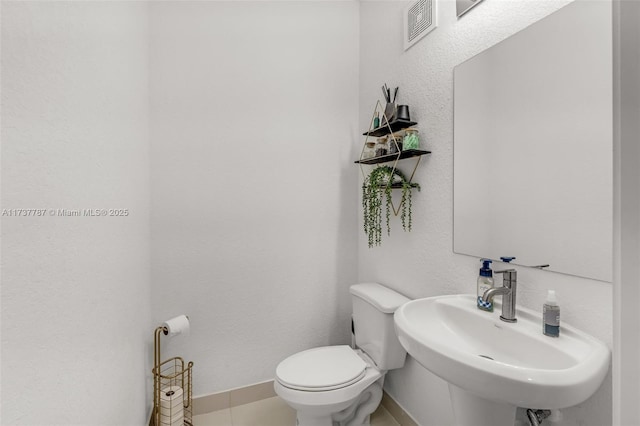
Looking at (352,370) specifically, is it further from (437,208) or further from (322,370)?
(437,208)

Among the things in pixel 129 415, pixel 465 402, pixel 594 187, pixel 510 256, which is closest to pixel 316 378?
pixel 465 402

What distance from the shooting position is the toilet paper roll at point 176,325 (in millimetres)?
1534

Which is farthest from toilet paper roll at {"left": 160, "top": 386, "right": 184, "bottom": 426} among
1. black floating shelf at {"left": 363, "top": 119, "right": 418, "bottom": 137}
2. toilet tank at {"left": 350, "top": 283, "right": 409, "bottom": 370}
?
black floating shelf at {"left": 363, "top": 119, "right": 418, "bottom": 137}

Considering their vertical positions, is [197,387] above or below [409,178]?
below

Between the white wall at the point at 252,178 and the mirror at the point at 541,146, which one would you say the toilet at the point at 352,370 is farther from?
the mirror at the point at 541,146

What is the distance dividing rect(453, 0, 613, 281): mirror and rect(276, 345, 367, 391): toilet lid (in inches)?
29.4

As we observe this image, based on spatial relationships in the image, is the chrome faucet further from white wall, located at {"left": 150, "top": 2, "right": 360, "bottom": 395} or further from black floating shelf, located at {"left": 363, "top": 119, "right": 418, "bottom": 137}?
white wall, located at {"left": 150, "top": 2, "right": 360, "bottom": 395}

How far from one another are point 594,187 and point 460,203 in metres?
0.47

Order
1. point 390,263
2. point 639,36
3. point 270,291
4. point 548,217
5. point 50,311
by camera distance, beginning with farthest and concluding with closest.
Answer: point 270,291 → point 390,263 → point 548,217 → point 50,311 → point 639,36

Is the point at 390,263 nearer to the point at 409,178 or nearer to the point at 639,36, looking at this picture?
the point at 409,178

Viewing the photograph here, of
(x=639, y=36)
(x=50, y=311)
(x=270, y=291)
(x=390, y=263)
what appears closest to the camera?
(x=639, y=36)

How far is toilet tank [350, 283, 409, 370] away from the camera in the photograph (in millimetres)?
1525

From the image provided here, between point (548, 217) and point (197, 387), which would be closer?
point (548, 217)

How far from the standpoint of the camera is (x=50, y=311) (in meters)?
0.63
